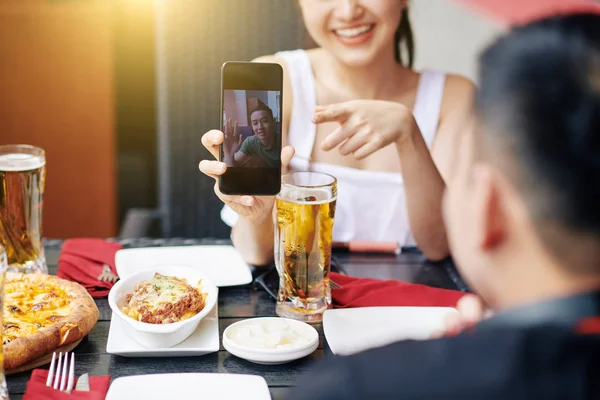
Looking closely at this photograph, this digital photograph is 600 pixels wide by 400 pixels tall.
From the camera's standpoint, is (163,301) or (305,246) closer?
(163,301)

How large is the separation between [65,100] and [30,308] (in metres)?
2.13

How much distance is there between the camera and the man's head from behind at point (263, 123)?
1.29 metres

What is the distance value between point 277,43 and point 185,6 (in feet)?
1.08

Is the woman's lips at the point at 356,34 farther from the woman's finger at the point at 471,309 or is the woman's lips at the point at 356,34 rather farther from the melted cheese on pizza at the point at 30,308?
the woman's finger at the point at 471,309

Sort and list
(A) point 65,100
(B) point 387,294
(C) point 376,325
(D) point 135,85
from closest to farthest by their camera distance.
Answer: (C) point 376,325 < (B) point 387,294 < (A) point 65,100 < (D) point 135,85

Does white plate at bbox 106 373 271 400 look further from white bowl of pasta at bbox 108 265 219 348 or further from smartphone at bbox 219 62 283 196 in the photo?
smartphone at bbox 219 62 283 196

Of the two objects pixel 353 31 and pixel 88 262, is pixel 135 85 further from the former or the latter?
pixel 88 262

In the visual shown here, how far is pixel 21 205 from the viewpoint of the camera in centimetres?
142

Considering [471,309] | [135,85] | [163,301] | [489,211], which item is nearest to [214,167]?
[163,301]

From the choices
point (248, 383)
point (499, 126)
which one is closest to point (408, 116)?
point (248, 383)

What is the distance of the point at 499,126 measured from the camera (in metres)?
0.63

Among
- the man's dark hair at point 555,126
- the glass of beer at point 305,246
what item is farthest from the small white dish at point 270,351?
the man's dark hair at point 555,126

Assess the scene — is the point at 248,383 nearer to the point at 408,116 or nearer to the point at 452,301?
the point at 452,301

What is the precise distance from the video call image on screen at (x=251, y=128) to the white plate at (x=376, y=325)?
0.30 metres
